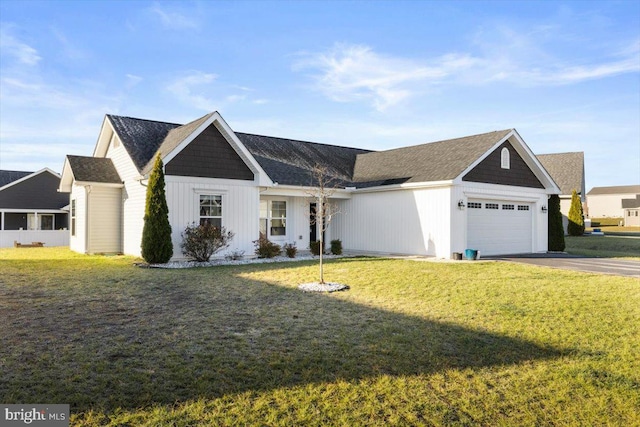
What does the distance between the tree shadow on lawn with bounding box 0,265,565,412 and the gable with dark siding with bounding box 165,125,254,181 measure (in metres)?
7.64

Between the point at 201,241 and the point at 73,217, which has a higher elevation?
the point at 73,217

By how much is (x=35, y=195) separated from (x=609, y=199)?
270 ft

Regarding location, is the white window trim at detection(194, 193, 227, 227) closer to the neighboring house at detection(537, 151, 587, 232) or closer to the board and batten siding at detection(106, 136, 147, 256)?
the board and batten siding at detection(106, 136, 147, 256)

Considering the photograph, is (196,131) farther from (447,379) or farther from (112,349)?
(447,379)

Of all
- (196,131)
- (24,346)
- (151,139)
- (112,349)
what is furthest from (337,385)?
(151,139)

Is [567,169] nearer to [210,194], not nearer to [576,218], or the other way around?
[576,218]

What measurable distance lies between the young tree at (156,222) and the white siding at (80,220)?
5.34 m

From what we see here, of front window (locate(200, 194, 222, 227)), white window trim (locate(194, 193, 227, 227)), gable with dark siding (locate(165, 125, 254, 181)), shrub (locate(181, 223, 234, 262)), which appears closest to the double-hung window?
gable with dark siding (locate(165, 125, 254, 181))

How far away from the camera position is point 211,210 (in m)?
16.8

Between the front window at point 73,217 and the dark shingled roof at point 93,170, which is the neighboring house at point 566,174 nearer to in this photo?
the dark shingled roof at point 93,170

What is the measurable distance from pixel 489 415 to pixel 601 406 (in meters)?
1.25

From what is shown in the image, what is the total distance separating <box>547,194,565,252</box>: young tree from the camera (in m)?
21.2

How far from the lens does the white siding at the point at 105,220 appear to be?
18406mm

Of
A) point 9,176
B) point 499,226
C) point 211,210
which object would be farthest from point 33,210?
point 499,226
